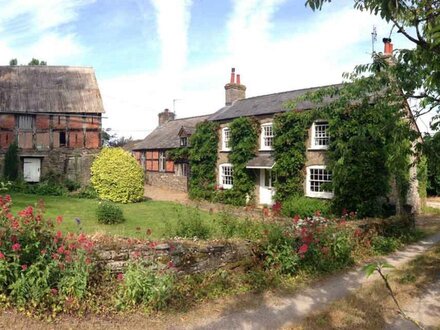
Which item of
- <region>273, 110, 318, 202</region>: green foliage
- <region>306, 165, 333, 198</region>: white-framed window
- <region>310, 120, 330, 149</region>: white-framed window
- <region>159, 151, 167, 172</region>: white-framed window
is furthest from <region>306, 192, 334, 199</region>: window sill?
<region>159, 151, 167, 172</region>: white-framed window

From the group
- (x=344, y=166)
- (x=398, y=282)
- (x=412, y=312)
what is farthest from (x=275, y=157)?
(x=412, y=312)

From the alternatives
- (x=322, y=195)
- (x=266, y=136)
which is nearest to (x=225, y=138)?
(x=266, y=136)

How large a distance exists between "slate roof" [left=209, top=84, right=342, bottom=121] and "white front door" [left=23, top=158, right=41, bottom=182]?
1419 cm

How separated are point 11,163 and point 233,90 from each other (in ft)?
57.2

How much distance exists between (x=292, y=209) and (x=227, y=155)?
7.38 metres

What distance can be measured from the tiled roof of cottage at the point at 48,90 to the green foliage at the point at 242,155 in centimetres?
1240

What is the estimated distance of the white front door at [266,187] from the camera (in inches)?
866

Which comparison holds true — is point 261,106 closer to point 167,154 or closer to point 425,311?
point 167,154

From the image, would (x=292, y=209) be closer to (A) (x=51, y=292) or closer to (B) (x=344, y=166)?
(B) (x=344, y=166)

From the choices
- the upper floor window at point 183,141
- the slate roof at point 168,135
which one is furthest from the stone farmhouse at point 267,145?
the slate roof at point 168,135

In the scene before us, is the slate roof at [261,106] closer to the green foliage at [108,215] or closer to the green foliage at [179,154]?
the green foliage at [179,154]

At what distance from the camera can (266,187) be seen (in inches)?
876

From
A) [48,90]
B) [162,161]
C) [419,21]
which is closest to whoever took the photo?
[419,21]

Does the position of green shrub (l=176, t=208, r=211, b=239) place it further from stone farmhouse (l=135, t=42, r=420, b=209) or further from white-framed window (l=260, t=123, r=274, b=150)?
white-framed window (l=260, t=123, r=274, b=150)
